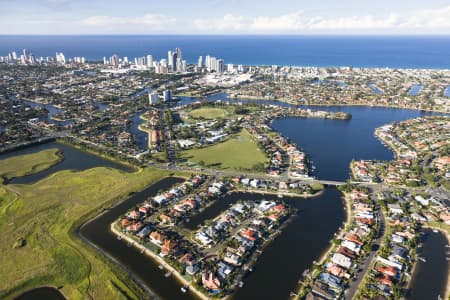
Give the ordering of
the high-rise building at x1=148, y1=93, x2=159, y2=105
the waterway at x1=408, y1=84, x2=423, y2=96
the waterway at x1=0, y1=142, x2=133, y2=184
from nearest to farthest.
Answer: the waterway at x1=0, y1=142, x2=133, y2=184
the high-rise building at x1=148, y1=93, x2=159, y2=105
the waterway at x1=408, y1=84, x2=423, y2=96

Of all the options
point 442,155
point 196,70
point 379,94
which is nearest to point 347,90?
point 379,94

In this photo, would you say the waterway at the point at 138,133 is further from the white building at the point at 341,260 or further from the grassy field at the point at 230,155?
the white building at the point at 341,260

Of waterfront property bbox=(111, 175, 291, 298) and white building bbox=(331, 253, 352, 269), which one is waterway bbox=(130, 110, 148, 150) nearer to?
waterfront property bbox=(111, 175, 291, 298)

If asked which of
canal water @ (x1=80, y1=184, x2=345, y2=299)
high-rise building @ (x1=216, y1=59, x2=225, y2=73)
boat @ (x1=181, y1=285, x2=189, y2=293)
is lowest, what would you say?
boat @ (x1=181, y1=285, x2=189, y2=293)

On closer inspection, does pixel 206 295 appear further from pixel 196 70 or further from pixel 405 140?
pixel 196 70

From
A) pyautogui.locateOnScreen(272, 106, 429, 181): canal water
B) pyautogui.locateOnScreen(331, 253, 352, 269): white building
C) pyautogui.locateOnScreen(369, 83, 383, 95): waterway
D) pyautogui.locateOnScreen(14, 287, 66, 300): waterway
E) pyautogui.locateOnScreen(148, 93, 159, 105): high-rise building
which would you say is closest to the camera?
pyautogui.locateOnScreen(14, 287, 66, 300): waterway

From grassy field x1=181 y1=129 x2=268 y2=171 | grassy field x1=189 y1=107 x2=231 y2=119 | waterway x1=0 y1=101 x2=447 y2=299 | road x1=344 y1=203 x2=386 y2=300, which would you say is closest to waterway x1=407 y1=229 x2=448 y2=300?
waterway x1=0 y1=101 x2=447 y2=299
